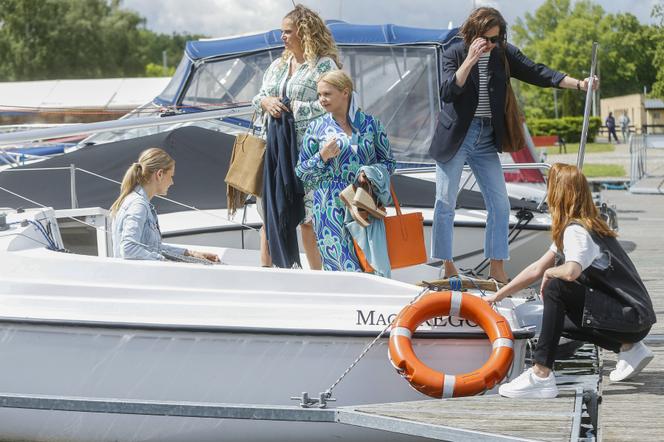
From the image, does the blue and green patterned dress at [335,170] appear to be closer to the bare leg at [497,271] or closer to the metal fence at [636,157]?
the bare leg at [497,271]

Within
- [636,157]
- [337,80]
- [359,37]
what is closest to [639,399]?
[337,80]

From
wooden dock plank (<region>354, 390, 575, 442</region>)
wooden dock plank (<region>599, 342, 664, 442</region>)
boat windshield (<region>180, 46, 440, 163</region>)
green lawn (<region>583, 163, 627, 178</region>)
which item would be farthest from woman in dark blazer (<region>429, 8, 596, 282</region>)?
green lawn (<region>583, 163, 627, 178</region>)

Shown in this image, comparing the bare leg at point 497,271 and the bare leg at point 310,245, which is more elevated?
the bare leg at point 310,245

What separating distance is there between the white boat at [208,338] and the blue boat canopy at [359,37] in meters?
5.26

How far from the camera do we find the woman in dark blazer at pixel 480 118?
630 centimetres

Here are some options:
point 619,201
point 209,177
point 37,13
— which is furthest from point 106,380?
point 37,13

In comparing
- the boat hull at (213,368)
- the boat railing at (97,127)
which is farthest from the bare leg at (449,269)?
the boat railing at (97,127)

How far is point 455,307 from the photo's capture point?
203 inches

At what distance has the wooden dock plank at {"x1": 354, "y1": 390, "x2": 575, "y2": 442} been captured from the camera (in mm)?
4586

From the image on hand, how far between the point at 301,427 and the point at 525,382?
48.1 inches

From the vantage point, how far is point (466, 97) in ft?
20.9

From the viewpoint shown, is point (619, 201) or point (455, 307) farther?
point (619, 201)

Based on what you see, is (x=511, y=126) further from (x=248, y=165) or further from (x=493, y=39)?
(x=248, y=165)

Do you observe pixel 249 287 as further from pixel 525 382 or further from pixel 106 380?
pixel 525 382
